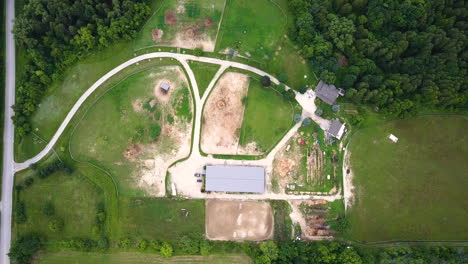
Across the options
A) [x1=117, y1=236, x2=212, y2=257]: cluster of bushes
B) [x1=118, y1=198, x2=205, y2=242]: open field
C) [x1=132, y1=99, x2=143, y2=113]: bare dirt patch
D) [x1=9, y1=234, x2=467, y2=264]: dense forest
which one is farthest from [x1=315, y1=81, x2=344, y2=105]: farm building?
[x1=117, y1=236, x2=212, y2=257]: cluster of bushes

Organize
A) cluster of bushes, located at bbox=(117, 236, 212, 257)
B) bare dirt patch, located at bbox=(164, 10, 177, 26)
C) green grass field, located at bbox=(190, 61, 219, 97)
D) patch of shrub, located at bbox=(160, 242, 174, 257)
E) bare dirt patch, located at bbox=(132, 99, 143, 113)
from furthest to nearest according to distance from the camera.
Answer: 1. bare dirt patch, located at bbox=(164, 10, 177, 26)
2. green grass field, located at bbox=(190, 61, 219, 97)
3. bare dirt patch, located at bbox=(132, 99, 143, 113)
4. cluster of bushes, located at bbox=(117, 236, 212, 257)
5. patch of shrub, located at bbox=(160, 242, 174, 257)

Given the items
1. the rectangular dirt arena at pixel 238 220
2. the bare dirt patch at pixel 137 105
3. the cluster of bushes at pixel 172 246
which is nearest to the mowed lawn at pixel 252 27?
the bare dirt patch at pixel 137 105

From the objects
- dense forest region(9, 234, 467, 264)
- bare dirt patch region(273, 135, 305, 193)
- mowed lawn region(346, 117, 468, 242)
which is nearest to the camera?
dense forest region(9, 234, 467, 264)

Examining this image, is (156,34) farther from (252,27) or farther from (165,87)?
(252,27)

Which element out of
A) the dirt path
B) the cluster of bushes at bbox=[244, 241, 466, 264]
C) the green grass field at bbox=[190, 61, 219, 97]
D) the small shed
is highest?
the green grass field at bbox=[190, 61, 219, 97]

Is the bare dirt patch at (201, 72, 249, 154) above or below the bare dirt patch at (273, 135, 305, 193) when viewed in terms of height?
above

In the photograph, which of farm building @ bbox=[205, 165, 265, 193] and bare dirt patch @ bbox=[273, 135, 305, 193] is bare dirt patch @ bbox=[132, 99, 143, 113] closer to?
farm building @ bbox=[205, 165, 265, 193]

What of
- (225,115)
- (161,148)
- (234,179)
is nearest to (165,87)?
(161,148)

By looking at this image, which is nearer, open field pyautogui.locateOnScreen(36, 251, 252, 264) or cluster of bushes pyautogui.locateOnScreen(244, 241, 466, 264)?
cluster of bushes pyautogui.locateOnScreen(244, 241, 466, 264)
